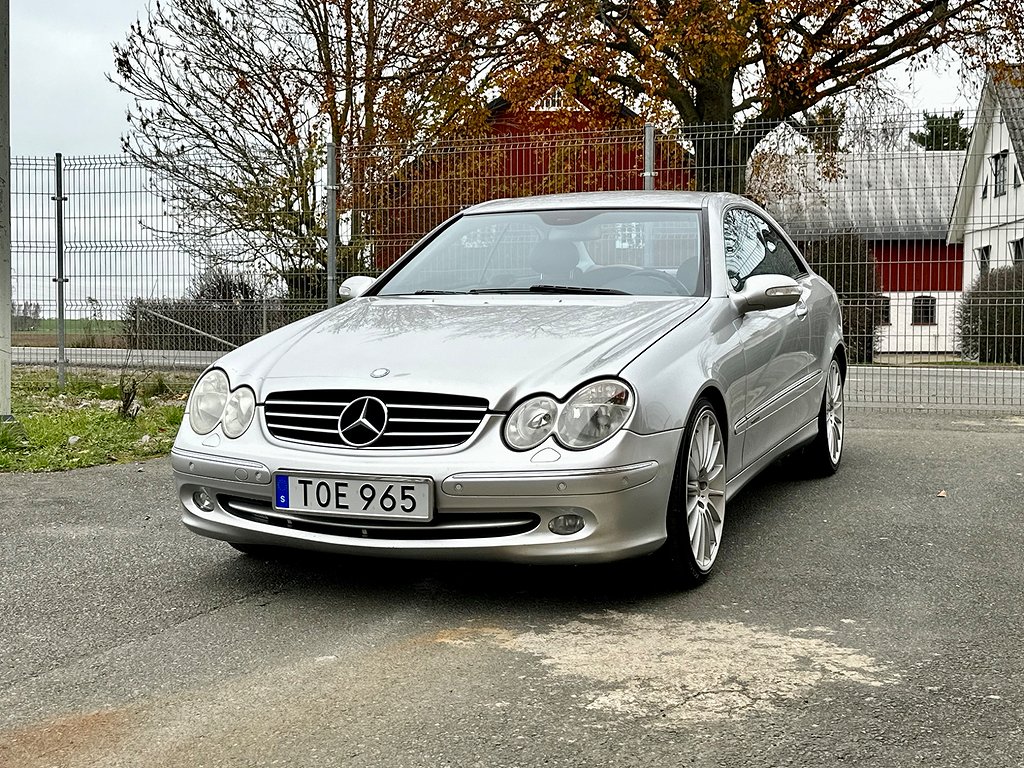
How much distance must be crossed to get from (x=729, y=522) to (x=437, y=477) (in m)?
2.20

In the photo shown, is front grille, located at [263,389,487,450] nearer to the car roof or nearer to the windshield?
the windshield

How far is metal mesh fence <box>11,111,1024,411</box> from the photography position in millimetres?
10289

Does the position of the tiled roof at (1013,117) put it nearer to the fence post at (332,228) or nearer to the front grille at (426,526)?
the fence post at (332,228)

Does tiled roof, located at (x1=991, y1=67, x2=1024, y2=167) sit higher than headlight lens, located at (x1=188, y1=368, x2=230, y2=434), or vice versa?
tiled roof, located at (x1=991, y1=67, x2=1024, y2=167)

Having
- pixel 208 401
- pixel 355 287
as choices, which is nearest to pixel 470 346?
pixel 208 401

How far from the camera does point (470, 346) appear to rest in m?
4.29

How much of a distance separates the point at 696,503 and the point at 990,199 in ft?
23.2

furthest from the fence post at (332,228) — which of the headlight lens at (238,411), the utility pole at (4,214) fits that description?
the headlight lens at (238,411)

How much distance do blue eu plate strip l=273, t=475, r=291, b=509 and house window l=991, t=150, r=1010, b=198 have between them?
24.7 feet

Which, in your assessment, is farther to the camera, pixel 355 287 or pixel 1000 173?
pixel 1000 173

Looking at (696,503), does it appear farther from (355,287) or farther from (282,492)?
(355,287)

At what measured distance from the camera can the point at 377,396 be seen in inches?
158

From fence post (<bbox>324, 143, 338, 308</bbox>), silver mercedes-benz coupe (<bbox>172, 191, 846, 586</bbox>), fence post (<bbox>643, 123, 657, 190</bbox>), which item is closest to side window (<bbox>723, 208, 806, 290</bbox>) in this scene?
silver mercedes-benz coupe (<bbox>172, 191, 846, 586</bbox>)

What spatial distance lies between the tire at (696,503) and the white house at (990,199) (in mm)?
5611
